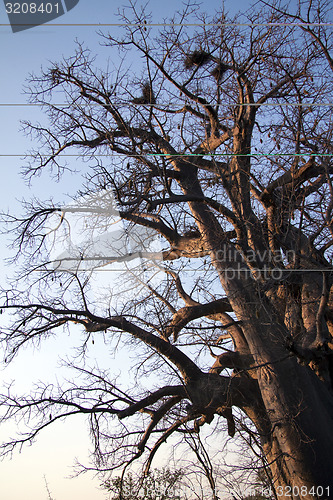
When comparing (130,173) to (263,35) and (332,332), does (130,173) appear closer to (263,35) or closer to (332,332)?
(263,35)

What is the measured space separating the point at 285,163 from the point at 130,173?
1.97m

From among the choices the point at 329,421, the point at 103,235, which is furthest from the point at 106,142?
the point at 329,421

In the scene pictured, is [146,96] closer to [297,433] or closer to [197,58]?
[197,58]

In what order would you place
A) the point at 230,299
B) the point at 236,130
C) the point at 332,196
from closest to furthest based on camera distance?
the point at 332,196
the point at 230,299
the point at 236,130

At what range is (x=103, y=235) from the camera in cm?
763
